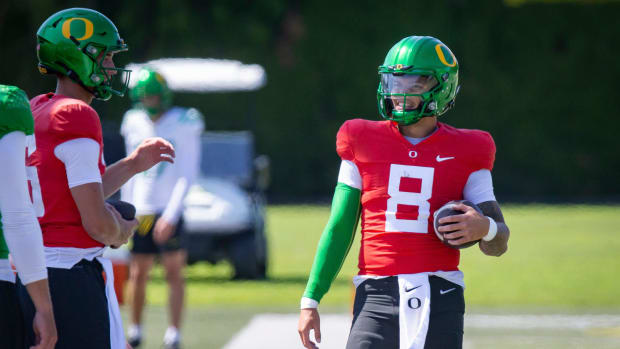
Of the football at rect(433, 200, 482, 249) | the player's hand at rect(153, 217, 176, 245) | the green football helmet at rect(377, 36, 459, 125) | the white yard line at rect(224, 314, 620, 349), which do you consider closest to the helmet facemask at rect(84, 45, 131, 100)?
the green football helmet at rect(377, 36, 459, 125)

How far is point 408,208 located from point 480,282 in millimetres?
9031

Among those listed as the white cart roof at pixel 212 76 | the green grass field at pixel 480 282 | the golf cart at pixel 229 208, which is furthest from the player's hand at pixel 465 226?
the white cart roof at pixel 212 76

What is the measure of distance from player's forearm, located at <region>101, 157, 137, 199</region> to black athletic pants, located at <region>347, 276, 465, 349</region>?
1.07m

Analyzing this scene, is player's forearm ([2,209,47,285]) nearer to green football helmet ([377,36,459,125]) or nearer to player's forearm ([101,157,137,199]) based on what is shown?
player's forearm ([101,157,137,199])

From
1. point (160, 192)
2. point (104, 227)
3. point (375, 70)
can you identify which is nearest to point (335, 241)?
point (104, 227)

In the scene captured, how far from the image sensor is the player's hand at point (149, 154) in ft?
15.0

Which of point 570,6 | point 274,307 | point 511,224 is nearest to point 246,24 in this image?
point 570,6

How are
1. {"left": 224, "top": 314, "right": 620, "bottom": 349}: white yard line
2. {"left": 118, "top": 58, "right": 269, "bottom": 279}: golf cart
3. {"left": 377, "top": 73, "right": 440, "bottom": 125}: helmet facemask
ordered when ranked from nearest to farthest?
{"left": 377, "top": 73, "right": 440, "bottom": 125}: helmet facemask
{"left": 224, "top": 314, "right": 620, "bottom": 349}: white yard line
{"left": 118, "top": 58, "right": 269, "bottom": 279}: golf cart

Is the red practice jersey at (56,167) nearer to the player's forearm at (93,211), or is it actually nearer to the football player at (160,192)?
the player's forearm at (93,211)

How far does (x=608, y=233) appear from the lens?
19531 mm

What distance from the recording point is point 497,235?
4359 mm

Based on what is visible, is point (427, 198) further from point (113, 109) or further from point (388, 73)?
→ point (113, 109)

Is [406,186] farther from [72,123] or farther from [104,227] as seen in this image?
[72,123]

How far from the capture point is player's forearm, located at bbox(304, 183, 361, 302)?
4441mm
